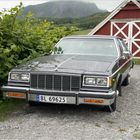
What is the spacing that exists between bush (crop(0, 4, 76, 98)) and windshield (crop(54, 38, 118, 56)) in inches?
21.0

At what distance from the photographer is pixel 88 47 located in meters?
8.73

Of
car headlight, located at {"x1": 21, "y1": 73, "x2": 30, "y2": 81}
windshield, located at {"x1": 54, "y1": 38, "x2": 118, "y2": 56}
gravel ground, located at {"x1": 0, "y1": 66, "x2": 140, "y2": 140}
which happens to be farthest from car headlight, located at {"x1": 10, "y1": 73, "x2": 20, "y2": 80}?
windshield, located at {"x1": 54, "y1": 38, "x2": 118, "y2": 56}

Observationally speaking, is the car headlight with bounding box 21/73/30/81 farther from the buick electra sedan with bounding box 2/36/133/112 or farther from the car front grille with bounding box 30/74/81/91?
the car front grille with bounding box 30/74/81/91

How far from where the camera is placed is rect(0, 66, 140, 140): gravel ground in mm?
5913

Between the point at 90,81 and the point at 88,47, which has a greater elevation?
the point at 88,47

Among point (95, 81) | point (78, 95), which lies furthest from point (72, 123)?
point (95, 81)

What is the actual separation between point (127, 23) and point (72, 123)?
1718 cm

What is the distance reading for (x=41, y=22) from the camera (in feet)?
35.2

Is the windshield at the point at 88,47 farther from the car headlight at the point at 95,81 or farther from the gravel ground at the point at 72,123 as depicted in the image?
the car headlight at the point at 95,81

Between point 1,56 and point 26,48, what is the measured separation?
4.42 ft

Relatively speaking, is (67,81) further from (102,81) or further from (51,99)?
(102,81)

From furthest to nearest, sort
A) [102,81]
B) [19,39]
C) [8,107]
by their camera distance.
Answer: [19,39]
[8,107]
[102,81]

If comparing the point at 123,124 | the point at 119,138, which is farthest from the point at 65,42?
the point at 119,138

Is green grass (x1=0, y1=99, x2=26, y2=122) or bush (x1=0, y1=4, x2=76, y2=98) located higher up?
bush (x1=0, y1=4, x2=76, y2=98)
